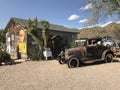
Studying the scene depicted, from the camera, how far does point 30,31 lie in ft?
51.1

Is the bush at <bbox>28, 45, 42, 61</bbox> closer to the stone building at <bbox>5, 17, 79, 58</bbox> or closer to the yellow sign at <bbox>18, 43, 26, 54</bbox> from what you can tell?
the stone building at <bbox>5, 17, 79, 58</bbox>

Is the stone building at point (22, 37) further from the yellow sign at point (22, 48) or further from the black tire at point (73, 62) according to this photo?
the black tire at point (73, 62)

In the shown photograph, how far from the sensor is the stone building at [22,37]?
17.9m

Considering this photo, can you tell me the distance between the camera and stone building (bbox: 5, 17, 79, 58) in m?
17.9

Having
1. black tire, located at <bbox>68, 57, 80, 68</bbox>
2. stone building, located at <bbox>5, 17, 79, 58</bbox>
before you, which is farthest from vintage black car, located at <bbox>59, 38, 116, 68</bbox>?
stone building, located at <bbox>5, 17, 79, 58</bbox>

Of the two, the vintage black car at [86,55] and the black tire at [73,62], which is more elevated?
the vintage black car at [86,55]

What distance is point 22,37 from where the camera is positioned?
18375 millimetres

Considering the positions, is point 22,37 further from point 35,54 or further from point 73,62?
point 73,62

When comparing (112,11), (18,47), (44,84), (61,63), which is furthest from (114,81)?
(18,47)

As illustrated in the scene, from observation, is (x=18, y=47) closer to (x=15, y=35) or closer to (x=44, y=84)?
(x=15, y=35)

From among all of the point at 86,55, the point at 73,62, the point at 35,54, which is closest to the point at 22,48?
the point at 35,54

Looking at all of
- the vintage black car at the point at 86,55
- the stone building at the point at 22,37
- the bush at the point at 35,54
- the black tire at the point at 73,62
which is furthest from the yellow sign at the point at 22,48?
the black tire at the point at 73,62

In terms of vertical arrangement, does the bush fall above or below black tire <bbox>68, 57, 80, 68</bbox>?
above

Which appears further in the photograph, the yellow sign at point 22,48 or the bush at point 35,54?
the yellow sign at point 22,48
